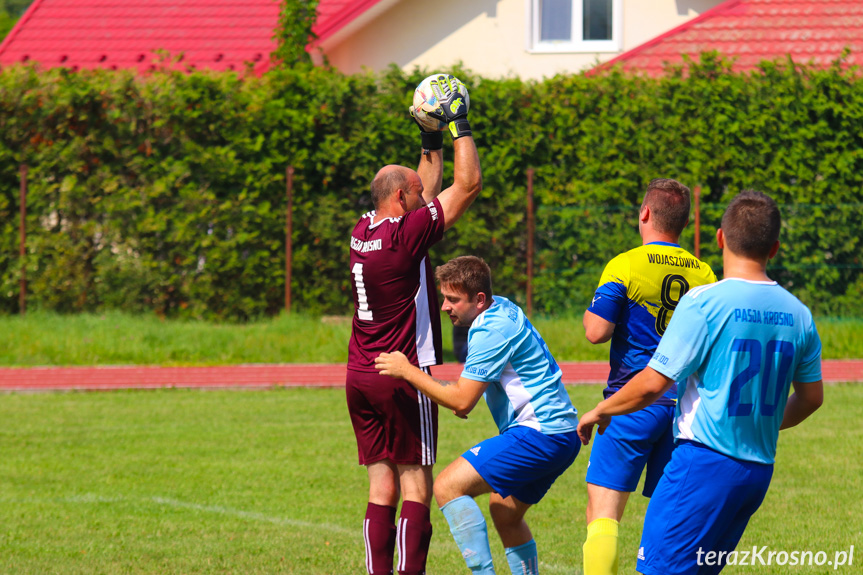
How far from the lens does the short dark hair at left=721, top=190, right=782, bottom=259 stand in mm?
3693

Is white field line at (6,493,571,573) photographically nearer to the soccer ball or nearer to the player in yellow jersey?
the player in yellow jersey

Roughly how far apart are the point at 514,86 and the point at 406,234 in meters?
12.2

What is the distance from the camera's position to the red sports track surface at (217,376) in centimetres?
1288

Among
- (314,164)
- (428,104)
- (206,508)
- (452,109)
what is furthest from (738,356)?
(314,164)

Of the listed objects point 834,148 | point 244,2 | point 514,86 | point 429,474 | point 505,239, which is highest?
point 244,2

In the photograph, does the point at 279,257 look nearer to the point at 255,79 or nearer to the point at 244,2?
the point at 255,79

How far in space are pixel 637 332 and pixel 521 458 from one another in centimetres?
86

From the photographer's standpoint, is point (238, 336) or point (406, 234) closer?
point (406, 234)

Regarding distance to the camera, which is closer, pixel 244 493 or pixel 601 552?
pixel 601 552

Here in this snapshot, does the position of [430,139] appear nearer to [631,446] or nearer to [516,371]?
[516,371]

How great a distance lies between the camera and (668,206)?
16.5ft

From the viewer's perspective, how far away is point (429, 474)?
5176 millimetres

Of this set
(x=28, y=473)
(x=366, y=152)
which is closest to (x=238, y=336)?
(x=366, y=152)

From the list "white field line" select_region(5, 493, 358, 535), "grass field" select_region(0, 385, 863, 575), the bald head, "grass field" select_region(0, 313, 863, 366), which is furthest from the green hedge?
the bald head
